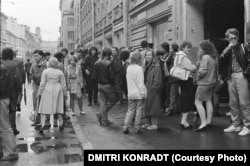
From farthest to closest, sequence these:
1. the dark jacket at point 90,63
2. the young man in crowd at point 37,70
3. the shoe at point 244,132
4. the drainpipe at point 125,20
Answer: the drainpipe at point 125,20 → the dark jacket at point 90,63 → the young man in crowd at point 37,70 → the shoe at point 244,132

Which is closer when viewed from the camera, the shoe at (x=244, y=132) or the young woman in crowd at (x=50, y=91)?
the shoe at (x=244, y=132)

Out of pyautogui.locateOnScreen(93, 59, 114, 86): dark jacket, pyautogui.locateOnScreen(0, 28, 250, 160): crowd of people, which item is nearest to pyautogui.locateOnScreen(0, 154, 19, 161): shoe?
pyautogui.locateOnScreen(0, 28, 250, 160): crowd of people

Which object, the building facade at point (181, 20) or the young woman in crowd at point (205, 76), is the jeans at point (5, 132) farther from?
the building facade at point (181, 20)

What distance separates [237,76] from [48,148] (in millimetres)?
4004

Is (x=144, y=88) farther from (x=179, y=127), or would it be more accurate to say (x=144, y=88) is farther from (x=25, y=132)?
(x=25, y=132)

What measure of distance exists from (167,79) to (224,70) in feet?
9.55

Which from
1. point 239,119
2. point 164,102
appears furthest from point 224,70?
point 164,102

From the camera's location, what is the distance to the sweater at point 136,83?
8.41 m

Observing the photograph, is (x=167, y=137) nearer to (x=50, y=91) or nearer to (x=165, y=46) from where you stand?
(x=50, y=91)

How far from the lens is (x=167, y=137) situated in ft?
26.8

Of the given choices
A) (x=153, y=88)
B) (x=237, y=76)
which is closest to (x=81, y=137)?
(x=153, y=88)

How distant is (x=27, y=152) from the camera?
301 inches

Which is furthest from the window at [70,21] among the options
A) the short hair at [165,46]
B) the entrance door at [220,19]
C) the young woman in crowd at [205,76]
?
the young woman in crowd at [205,76]

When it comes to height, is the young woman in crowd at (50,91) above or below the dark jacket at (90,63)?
below
